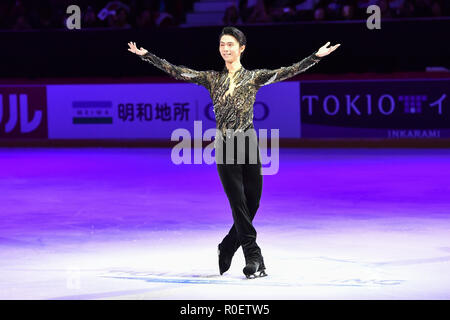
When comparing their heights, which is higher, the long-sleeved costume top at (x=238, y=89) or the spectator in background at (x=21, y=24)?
the spectator in background at (x=21, y=24)

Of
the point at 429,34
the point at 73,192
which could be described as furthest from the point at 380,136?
the point at 73,192

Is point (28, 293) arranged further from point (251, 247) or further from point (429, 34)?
point (429, 34)

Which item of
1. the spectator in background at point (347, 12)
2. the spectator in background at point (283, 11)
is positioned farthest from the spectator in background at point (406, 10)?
the spectator in background at point (283, 11)

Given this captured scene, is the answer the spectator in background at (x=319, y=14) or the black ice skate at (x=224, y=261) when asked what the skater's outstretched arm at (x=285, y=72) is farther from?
the spectator in background at (x=319, y=14)

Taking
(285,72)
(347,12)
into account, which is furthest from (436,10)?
(285,72)

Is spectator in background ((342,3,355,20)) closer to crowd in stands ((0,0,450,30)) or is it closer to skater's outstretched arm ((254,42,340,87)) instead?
crowd in stands ((0,0,450,30))

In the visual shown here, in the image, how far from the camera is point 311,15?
15016mm

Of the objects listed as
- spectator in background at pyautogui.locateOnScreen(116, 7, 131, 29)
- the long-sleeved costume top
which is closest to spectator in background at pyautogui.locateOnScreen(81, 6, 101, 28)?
spectator in background at pyautogui.locateOnScreen(116, 7, 131, 29)

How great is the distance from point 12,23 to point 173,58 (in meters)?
3.37

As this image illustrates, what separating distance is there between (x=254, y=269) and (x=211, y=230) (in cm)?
195

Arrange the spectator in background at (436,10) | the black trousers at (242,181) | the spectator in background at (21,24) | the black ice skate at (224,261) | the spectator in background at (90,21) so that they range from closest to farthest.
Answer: the black trousers at (242,181)
the black ice skate at (224,261)
the spectator in background at (436,10)
the spectator in background at (90,21)
the spectator in background at (21,24)

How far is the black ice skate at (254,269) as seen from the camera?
5.72 metres

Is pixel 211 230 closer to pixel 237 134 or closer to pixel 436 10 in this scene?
pixel 237 134

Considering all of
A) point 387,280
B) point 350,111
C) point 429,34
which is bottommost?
point 387,280
